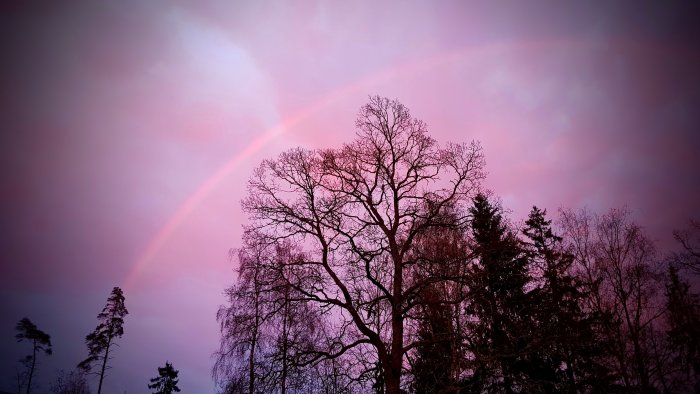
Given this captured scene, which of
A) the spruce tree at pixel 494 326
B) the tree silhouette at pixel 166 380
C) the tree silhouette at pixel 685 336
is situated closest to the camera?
the spruce tree at pixel 494 326

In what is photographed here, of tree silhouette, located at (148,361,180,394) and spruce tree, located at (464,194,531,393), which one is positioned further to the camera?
tree silhouette, located at (148,361,180,394)

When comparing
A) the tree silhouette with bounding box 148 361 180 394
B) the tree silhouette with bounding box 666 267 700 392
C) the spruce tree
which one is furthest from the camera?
the tree silhouette with bounding box 148 361 180 394

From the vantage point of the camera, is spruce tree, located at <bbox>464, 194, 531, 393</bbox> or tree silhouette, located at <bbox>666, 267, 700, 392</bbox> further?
tree silhouette, located at <bbox>666, 267, 700, 392</bbox>

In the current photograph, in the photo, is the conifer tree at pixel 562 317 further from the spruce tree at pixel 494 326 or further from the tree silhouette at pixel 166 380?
the tree silhouette at pixel 166 380

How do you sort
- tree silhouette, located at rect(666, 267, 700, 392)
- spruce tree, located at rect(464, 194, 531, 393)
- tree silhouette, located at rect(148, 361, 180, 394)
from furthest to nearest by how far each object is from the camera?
tree silhouette, located at rect(148, 361, 180, 394), tree silhouette, located at rect(666, 267, 700, 392), spruce tree, located at rect(464, 194, 531, 393)

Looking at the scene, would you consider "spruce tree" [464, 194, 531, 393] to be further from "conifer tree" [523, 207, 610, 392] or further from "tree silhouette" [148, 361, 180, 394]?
"tree silhouette" [148, 361, 180, 394]

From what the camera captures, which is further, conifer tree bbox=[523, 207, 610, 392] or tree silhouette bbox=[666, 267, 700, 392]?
tree silhouette bbox=[666, 267, 700, 392]

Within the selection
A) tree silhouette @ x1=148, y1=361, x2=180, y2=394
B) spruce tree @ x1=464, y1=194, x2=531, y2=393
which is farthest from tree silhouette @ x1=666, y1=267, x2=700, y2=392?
tree silhouette @ x1=148, y1=361, x2=180, y2=394

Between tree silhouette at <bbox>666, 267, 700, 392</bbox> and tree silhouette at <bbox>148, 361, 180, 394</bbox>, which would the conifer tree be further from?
tree silhouette at <bbox>148, 361, 180, 394</bbox>

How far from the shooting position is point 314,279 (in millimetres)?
12344

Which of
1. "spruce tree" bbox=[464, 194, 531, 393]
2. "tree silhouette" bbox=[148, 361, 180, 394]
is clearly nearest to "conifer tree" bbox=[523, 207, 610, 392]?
"spruce tree" bbox=[464, 194, 531, 393]

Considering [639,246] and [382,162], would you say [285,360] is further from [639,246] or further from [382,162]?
[639,246]

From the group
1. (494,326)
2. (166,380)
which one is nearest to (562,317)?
(494,326)

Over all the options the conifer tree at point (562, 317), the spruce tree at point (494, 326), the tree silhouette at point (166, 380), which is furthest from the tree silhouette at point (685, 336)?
Answer: the tree silhouette at point (166, 380)
